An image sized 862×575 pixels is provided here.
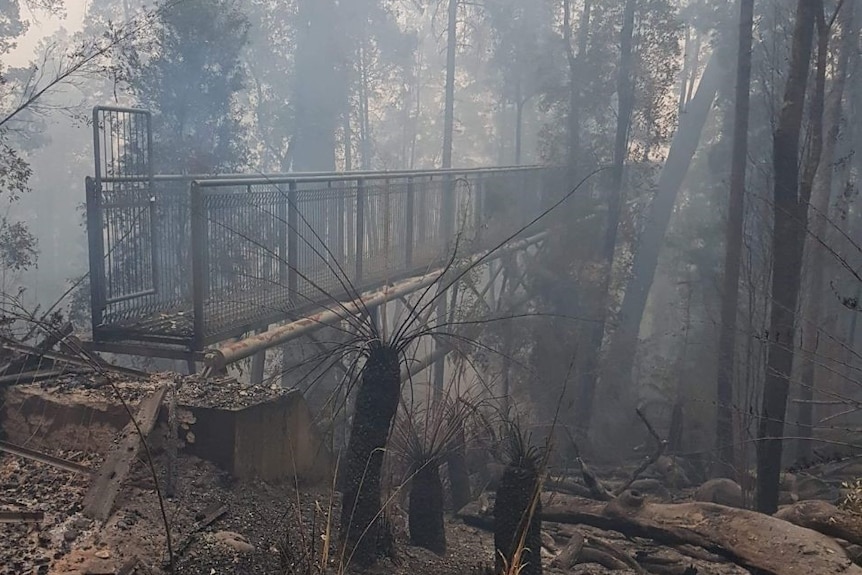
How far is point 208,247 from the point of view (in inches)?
254

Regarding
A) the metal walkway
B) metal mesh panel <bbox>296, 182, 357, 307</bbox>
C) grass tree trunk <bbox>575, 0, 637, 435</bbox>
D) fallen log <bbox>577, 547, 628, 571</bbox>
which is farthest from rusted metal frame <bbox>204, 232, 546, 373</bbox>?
grass tree trunk <bbox>575, 0, 637, 435</bbox>

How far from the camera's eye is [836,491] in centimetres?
1130

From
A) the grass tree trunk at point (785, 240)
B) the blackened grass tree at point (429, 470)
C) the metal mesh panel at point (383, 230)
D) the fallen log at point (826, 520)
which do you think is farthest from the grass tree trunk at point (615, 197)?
the blackened grass tree at point (429, 470)

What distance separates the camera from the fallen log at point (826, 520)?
20.5 feet

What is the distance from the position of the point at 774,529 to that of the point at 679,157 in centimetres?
1779

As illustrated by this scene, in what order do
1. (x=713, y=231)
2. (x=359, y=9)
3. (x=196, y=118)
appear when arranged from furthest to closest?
(x=359, y=9) → (x=713, y=231) → (x=196, y=118)

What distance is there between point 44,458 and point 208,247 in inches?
86.7

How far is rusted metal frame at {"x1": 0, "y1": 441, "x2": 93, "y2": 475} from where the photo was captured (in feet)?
15.2

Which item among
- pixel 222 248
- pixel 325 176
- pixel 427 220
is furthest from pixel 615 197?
pixel 222 248

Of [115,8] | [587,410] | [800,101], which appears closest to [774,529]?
[800,101]

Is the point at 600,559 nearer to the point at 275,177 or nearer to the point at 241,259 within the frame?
the point at 241,259

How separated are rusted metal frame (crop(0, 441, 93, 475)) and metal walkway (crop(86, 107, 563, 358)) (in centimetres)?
148

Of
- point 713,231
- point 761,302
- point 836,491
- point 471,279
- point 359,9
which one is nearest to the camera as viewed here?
point 836,491

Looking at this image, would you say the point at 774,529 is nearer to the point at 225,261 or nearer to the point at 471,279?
the point at 225,261
